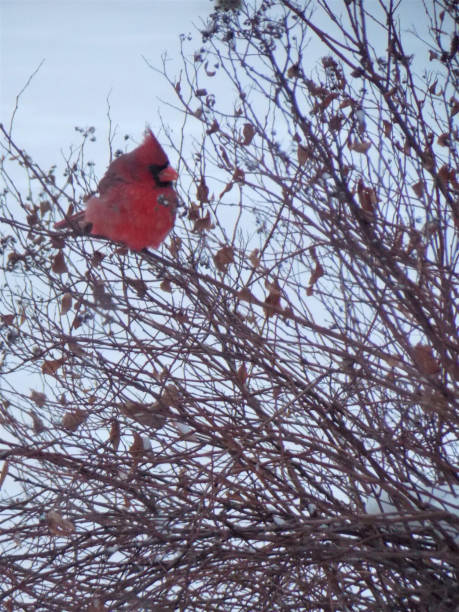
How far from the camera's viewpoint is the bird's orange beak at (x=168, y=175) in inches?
104

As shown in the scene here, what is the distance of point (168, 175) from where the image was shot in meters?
2.70

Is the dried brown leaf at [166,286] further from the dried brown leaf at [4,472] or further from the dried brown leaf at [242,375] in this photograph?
the dried brown leaf at [4,472]

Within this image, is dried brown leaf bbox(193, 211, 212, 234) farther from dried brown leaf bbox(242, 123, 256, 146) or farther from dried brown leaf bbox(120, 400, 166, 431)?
dried brown leaf bbox(120, 400, 166, 431)

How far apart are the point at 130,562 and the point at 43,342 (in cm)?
75

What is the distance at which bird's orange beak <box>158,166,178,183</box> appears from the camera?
104 inches

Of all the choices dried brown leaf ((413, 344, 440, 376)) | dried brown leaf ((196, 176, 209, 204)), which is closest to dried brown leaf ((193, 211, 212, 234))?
dried brown leaf ((196, 176, 209, 204))

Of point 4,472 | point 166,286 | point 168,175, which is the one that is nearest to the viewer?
point 4,472

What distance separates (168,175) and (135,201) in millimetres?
257

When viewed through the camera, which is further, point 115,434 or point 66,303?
point 66,303

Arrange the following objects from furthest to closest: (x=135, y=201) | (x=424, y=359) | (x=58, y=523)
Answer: (x=135, y=201), (x=58, y=523), (x=424, y=359)

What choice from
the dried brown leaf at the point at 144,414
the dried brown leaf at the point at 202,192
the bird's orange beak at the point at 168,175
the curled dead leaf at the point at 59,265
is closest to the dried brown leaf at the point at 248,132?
the dried brown leaf at the point at 202,192

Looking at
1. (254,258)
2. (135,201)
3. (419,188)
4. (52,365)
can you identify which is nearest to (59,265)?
(52,365)

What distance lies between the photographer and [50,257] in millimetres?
2455

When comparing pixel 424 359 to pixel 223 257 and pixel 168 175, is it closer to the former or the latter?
pixel 223 257
